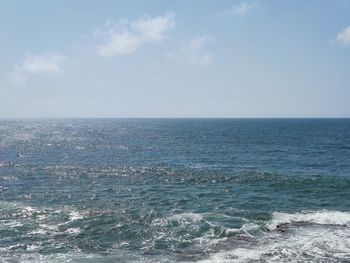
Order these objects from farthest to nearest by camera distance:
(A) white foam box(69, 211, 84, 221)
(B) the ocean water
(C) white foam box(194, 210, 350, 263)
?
(A) white foam box(69, 211, 84, 221) → (B) the ocean water → (C) white foam box(194, 210, 350, 263)

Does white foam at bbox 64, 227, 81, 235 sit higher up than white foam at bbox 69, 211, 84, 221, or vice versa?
white foam at bbox 69, 211, 84, 221

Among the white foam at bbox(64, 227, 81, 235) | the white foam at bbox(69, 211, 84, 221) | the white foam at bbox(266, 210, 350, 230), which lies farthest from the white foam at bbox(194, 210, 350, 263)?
the white foam at bbox(69, 211, 84, 221)

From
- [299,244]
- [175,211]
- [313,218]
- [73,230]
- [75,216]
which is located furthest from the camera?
[175,211]

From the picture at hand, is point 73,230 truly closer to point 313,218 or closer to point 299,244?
point 299,244

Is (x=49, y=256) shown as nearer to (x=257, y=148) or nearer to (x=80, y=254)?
(x=80, y=254)

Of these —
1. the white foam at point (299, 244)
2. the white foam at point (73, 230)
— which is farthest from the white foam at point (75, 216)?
the white foam at point (299, 244)

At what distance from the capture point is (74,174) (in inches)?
2699

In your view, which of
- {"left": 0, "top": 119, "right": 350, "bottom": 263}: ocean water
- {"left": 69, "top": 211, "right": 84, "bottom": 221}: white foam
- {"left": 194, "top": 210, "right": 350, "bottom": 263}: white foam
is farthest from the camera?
{"left": 69, "top": 211, "right": 84, "bottom": 221}: white foam

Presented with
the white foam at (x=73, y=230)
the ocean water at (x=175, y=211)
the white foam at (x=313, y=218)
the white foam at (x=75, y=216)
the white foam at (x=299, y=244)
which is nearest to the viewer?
the white foam at (x=299, y=244)

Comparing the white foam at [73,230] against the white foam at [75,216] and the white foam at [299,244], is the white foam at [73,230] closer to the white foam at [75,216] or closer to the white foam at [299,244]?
the white foam at [75,216]

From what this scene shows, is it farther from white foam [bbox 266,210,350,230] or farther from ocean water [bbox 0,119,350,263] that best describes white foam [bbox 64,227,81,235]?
white foam [bbox 266,210,350,230]

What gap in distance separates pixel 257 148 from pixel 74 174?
2276 inches

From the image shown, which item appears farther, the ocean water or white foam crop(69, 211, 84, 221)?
white foam crop(69, 211, 84, 221)

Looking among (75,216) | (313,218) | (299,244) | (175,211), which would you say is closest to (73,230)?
(75,216)
